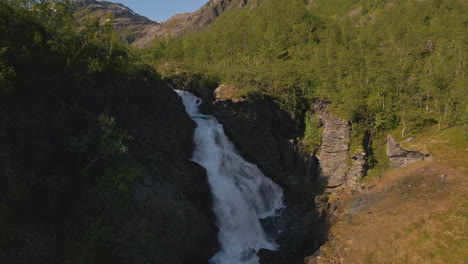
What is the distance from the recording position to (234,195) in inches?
1368

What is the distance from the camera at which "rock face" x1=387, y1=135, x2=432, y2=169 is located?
37.4 m

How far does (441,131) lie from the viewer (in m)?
40.7

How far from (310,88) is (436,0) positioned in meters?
58.0

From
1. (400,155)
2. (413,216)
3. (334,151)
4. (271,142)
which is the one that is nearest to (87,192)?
(413,216)

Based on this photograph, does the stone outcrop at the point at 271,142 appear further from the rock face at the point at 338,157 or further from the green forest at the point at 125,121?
the rock face at the point at 338,157

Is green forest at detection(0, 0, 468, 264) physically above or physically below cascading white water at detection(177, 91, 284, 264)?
above

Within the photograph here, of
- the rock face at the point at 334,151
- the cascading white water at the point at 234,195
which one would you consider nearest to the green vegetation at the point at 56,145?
the cascading white water at the point at 234,195

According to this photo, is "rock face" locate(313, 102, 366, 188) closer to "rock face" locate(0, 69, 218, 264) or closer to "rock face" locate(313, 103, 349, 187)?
"rock face" locate(313, 103, 349, 187)

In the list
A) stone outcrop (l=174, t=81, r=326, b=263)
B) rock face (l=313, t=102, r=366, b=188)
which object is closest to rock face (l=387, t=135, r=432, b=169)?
rock face (l=313, t=102, r=366, b=188)

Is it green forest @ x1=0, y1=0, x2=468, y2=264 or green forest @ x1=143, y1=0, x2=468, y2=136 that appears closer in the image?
green forest @ x1=0, y1=0, x2=468, y2=264

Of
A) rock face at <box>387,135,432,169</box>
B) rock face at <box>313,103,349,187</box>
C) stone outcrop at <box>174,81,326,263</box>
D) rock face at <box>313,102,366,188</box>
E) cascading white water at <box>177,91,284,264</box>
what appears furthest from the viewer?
rock face at <box>313,103,349,187</box>

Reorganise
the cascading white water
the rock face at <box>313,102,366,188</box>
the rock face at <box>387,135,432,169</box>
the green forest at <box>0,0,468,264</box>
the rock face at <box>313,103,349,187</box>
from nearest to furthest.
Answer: the green forest at <box>0,0,468,264</box>
the cascading white water
the rock face at <box>387,135,432,169</box>
the rock face at <box>313,102,366,188</box>
the rock face at <box>313,103,349,187</box>

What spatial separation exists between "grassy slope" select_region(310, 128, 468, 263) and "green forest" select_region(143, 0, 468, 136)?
8.44 metres

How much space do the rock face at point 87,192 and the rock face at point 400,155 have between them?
26964 mm
